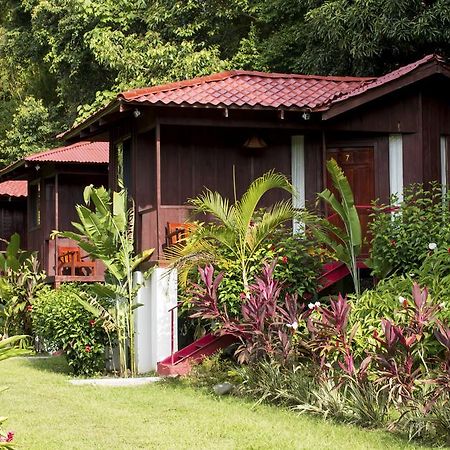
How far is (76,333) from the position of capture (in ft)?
50.8

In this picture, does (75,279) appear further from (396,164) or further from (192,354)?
(396,164)

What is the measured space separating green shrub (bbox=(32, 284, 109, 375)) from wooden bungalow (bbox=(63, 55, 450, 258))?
5.23 ft

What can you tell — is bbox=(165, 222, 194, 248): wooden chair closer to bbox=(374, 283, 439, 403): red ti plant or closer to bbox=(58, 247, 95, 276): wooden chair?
bbox=(58, 247, 95, 276): wooden chair

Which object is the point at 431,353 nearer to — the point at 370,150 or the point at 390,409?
the point at 390,409

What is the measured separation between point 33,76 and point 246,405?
28.4 m

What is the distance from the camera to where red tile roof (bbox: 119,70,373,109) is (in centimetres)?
1595

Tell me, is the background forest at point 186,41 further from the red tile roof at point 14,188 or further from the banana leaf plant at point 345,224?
Answer: the banana leaf plant at point 345,224

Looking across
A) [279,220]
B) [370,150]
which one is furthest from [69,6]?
[279,220]

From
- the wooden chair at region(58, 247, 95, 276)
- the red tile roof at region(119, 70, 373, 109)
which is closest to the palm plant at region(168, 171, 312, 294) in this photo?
the red tile roof at region(119, 70, 373, 109)

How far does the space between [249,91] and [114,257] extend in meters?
3.79

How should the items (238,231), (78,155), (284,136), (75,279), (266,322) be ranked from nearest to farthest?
(266,322) → (238,231) → (284,136) → (75,279) → (78,155)

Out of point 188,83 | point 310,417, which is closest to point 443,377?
point 310,417

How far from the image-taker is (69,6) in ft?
94.6

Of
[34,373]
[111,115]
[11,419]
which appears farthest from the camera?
[111,115]
